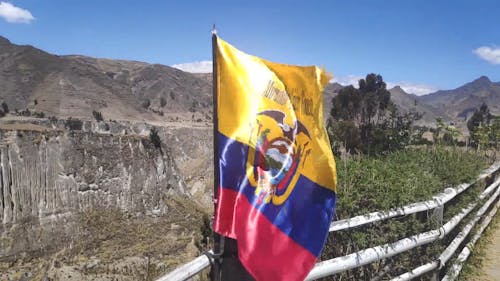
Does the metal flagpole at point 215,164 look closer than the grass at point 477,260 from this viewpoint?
Yes

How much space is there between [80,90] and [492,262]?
97.4 m

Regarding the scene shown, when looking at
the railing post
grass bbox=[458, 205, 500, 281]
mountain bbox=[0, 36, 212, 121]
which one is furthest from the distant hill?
the railing post

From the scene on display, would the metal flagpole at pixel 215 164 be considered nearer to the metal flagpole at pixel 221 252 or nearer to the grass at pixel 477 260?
the metal flagpole at pixel 221 252

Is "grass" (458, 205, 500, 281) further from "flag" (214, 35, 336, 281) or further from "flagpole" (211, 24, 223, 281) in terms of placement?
"flagpole" (211, 24, 223, 281)

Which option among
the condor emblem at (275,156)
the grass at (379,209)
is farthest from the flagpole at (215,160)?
the grass at (379,209)

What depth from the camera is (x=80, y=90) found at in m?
94.8

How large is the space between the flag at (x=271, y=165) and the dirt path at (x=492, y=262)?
10.7 feet

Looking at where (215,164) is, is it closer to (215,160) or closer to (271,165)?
(215,160)

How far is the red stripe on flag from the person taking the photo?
7.59ft

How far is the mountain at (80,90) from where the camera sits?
8800 centimetres

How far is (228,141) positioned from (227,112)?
149 millimetres

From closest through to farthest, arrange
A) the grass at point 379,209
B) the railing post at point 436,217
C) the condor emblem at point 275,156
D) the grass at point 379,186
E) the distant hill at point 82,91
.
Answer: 1. the condor emblem at point 275,156
2. the grass at point 379,209
3. the grass at point 379,186
4. the railing post at point 436,217
5. the distant hill at point 82,91

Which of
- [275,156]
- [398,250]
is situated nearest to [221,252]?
[275,156]

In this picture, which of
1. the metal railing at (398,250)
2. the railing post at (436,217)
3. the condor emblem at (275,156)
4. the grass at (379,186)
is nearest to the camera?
the metal railing at (398,250)
